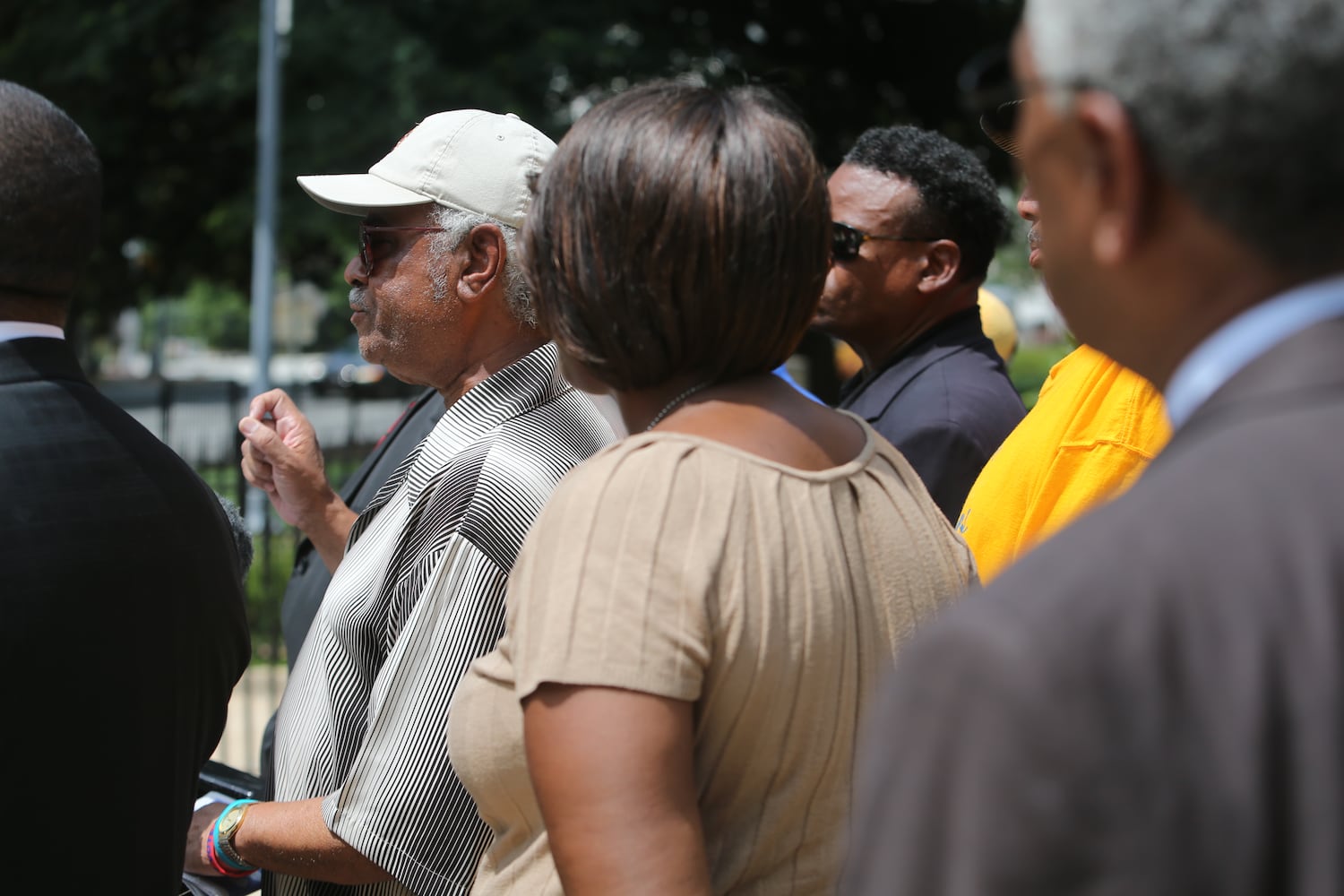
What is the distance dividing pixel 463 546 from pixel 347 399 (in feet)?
32.3

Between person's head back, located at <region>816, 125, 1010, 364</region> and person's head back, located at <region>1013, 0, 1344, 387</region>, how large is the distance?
276 centimetres

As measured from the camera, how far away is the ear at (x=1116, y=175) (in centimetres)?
82

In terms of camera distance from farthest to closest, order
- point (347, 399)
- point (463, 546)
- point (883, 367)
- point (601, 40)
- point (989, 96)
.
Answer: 1. point (347, 399)
2. point (601, 40)
3. point (883, 367)
4. point (463, 546)
5. point (989, 96)

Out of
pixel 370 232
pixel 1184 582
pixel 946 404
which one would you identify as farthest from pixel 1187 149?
pixel 946 404

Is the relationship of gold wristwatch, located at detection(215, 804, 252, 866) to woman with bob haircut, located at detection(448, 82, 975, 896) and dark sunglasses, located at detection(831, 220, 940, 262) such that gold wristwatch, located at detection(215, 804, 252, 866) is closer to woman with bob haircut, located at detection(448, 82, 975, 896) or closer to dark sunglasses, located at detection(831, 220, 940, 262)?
woman with bob haircut, located at detection(448, 82, 975, 896)

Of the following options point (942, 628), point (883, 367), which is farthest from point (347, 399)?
point (942, 628)

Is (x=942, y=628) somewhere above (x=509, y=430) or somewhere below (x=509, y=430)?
above

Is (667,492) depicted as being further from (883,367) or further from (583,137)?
(883,367)

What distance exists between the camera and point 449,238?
2.53m

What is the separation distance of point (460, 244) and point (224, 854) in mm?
1137

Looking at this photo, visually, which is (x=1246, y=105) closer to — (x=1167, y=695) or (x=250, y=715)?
(x=1167, y=695)

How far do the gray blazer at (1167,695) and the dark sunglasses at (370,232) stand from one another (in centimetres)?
194

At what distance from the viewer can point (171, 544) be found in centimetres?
202

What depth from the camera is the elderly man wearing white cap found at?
189 centimetres
